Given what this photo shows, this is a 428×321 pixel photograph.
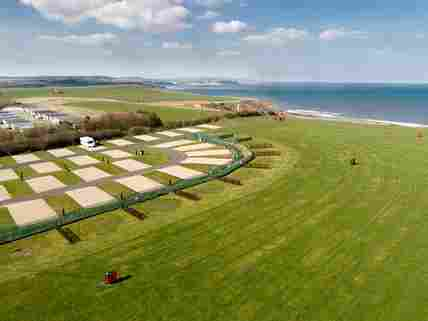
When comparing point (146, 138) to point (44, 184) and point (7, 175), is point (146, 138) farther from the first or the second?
point (44, 184)

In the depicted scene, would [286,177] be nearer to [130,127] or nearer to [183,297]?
[183,297]

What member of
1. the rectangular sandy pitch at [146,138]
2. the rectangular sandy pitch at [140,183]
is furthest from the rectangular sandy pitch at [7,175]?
the rectangular sandy pitch at [146,138]

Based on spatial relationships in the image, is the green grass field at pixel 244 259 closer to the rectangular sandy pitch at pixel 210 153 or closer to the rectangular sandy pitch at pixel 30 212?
the rectangular sandy pitch at pixel 30 212

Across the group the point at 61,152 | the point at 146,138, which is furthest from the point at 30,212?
the point at 146,138

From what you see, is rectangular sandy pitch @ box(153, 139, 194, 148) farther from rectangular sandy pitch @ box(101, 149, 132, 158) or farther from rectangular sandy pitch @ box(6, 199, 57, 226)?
rectangular sandy pitch @ box(6, 199, 57, 226)

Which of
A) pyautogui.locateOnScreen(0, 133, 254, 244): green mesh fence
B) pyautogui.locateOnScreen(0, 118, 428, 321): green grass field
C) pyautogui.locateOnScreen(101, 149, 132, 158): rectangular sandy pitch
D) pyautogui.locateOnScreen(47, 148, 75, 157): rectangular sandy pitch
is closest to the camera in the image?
pyautogui.locateOnScreen(0, 118, 428, 321): green grass field

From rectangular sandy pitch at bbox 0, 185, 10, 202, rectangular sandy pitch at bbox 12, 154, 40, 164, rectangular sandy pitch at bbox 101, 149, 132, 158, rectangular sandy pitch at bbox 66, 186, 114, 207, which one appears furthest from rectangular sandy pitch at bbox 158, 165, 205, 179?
rectangular sandy pitch at bbox 12, 154, 40, 164
